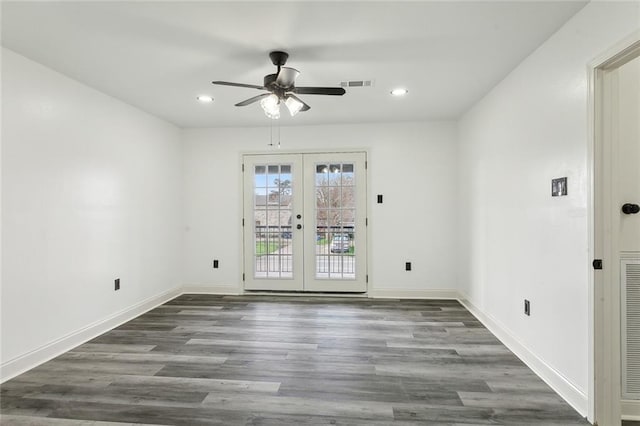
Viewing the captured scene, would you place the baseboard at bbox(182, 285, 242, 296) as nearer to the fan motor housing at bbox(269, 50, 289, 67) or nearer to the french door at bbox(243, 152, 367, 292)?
the french door at bbox(243, 152, 367, 292)

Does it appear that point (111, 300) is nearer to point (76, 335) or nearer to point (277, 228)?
point (76, 335)

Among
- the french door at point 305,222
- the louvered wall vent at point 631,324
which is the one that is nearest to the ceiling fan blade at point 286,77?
the french door at point 305,222

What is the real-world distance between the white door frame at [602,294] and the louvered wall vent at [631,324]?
0.07 metres

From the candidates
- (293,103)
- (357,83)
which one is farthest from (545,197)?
(293,103)

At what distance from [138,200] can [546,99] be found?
4.17 meters

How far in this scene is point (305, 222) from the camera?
15.2ft

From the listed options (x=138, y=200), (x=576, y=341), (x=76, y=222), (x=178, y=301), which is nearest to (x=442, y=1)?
(x=576, y=341)

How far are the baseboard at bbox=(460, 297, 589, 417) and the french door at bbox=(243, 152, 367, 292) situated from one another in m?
1.83

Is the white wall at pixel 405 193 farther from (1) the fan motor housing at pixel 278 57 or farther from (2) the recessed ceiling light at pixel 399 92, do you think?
(1) the fan motor housing at pixel 278 57

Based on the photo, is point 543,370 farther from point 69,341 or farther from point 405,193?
point 69,341

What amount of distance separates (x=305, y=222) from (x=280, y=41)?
2.75 metres

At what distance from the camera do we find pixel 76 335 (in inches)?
116

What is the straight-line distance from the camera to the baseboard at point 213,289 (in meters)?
4.72

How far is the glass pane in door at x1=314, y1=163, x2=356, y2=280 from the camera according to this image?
4.59m
